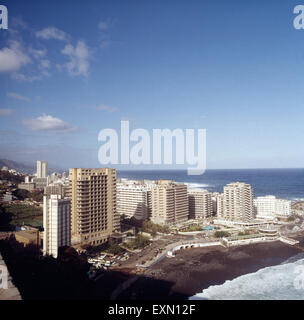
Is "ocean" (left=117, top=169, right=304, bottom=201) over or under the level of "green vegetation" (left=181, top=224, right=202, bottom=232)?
over

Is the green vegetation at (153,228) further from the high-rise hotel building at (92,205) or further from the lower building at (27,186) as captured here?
the lower building at (27,186)

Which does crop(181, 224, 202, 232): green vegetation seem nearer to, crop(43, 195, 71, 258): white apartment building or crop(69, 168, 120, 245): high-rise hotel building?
crop(69, 168, 120, 245): high-rise hotel building

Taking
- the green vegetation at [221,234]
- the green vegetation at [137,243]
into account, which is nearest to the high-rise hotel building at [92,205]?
the green vegetation at [137,243]

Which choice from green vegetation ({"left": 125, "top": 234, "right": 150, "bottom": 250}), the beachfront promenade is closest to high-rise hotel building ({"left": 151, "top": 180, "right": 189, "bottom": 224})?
the beachfront promenade

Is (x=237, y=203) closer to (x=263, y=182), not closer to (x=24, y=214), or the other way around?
(x=24, y=214)

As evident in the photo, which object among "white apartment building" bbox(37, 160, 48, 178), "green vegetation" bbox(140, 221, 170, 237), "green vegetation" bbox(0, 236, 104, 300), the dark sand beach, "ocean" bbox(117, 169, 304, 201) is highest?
"white apartment building" bbox(37, 160, 48, 178)

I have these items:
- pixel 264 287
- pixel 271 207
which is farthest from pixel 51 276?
pixel 271 207
